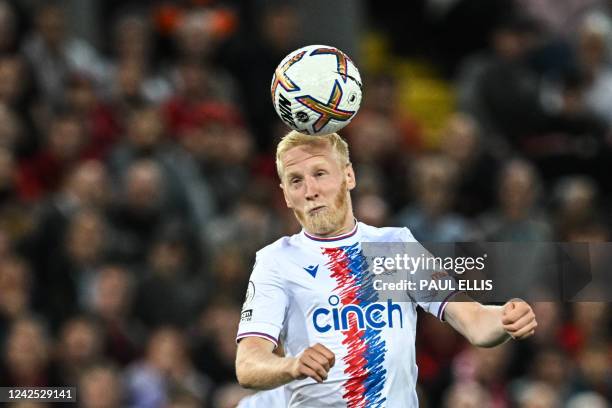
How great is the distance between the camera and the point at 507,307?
733 cm

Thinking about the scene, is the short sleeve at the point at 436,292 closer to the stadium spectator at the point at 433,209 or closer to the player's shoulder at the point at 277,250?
the player's shoulder at the point at 277,250

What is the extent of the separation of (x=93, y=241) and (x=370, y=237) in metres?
6.23

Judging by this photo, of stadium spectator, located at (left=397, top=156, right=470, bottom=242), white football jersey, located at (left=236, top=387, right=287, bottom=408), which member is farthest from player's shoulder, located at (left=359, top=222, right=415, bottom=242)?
stadium spectator, located at (left=397, top=156, right=470, bottom=242)

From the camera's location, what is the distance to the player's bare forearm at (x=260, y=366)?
23.1 ft

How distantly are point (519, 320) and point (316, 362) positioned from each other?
109cm

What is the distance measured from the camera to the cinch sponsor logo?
297 inches

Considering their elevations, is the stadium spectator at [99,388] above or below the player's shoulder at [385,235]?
above

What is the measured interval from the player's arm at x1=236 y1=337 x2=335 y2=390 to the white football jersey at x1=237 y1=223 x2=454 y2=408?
92 mm

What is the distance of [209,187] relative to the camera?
1502 cm

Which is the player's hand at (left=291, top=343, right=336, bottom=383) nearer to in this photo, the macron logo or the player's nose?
the macron logo

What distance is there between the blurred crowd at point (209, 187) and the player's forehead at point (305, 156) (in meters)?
5.39

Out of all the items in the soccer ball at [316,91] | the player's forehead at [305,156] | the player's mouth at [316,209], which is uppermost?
the soccer ball at [316,91]

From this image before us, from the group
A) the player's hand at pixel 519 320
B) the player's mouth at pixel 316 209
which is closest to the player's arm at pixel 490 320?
the player's hand at pixel 519 320

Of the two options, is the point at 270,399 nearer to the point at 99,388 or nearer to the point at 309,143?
the point at 309,143
